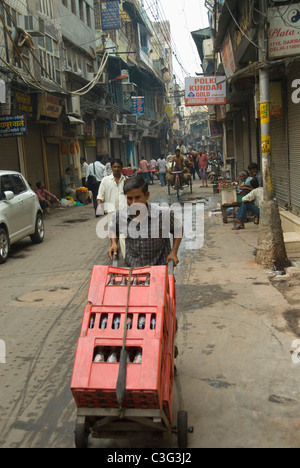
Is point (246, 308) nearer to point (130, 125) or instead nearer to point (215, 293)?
point (215, 293)

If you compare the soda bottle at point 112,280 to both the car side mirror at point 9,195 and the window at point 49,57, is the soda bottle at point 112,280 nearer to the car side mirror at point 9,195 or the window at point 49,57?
the car side mirror at point 9,195

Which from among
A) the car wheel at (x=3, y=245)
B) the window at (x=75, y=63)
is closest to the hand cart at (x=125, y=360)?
the car wheel at (x=3, y=245)

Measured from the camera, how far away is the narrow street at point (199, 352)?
11.2 feet

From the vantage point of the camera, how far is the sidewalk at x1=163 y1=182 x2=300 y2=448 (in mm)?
3381

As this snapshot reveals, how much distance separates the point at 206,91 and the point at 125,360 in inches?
558

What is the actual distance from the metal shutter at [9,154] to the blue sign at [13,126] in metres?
1.62

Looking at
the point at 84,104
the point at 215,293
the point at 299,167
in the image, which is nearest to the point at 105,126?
the point at 84,104

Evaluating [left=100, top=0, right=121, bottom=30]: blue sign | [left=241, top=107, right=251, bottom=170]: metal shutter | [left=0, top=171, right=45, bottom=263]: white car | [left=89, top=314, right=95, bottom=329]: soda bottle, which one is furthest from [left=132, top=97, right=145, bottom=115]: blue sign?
[left=89, top=314, right=95, bottom=329]: soda bottle

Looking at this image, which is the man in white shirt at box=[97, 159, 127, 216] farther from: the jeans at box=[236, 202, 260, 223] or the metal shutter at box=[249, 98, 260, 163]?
the metal shutter at box=[249, 98, 260, 163]

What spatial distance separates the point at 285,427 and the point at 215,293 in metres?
3.46

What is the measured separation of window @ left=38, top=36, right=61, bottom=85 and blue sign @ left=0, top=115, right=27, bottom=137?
18.9 feet

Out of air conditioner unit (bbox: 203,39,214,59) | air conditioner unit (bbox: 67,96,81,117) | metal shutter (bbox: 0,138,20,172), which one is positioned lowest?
metal shutter (bbox: 0,138,20,172)

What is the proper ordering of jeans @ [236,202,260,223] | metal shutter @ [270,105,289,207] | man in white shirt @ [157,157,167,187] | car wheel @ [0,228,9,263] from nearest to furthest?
car wheel @ [0,228,9,263] → jeans @ [236,202,260,223] → metal shutter @ [270,105,289,207] → man in white shirt @ [157,157,167,187]

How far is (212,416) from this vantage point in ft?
11.7
